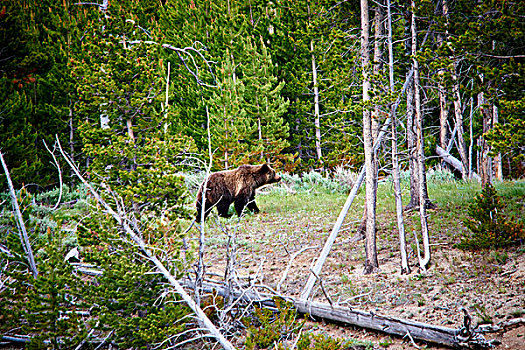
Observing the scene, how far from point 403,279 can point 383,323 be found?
1.46 meters

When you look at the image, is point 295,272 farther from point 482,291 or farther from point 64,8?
point 64,8

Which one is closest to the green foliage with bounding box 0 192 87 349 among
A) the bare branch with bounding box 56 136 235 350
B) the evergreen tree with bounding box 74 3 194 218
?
the bare branch with bounding box 56 136 235 350

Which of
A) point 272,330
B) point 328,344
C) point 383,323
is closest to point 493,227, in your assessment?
point 383,323

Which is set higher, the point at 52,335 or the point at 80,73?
the point at 80,73

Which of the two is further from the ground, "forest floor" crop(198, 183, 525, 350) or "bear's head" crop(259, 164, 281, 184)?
"bear's head" crop(259, 164, 281, 184)

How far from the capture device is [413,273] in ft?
23.8

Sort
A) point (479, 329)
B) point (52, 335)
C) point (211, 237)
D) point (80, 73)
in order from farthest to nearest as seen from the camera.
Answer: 1. point (211, 237)
2. point (80, 73)
3. point (52, 335)
4. point (479, 329)

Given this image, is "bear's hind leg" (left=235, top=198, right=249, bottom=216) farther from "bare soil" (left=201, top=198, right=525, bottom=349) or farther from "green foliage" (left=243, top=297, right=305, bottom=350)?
"green foliage" (left=243, top=297, right=305, bottom=350)

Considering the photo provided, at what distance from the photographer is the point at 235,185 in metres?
12.5

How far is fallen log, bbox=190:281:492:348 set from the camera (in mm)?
5023

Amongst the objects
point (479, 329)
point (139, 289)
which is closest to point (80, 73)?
point (139, 289)

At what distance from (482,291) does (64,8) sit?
694 inches

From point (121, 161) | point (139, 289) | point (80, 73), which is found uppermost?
point (80, 73)

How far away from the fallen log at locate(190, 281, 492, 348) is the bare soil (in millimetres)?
117
